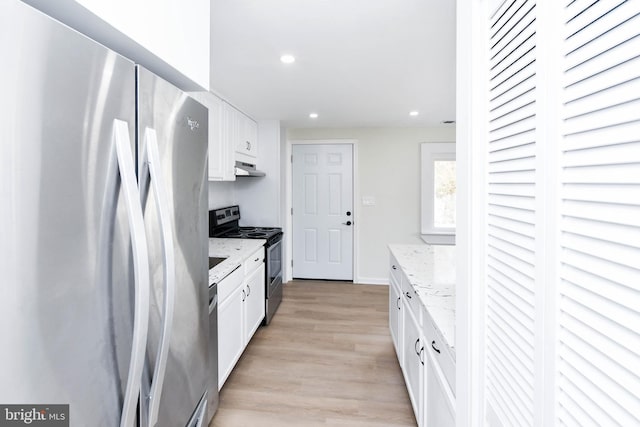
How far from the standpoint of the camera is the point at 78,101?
0.64 m

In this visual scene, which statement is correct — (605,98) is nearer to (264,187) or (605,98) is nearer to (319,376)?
(319,376)

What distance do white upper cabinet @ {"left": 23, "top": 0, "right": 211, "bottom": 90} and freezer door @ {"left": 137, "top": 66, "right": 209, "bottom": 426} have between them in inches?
4.6

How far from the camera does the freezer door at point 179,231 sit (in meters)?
0.87

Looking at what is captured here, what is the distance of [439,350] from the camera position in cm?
128

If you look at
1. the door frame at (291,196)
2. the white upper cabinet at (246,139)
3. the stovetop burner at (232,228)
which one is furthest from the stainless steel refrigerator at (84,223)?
the door frame at (291,196)

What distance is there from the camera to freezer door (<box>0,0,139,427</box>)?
0.51m

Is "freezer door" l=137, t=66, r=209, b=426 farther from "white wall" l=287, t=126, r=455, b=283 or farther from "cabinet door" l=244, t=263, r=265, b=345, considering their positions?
"white wall" l=287, t=126, r=455, b=283

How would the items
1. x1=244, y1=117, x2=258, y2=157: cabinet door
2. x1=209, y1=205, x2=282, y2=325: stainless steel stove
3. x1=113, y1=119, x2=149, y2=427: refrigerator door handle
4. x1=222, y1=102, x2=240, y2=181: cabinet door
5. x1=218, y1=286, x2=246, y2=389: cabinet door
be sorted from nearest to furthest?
x1=113, y1=119, x2=149, y2=427: refrigerator door handle
x1=218, y1=286, x2=246, y2=389: cabinet door
x1=222, y1=102, x2=240, y2=181: cabinet door
x1=209, y1=205, x2=282, y2=325: stainless steel stove
x1=244, y1=117, x2=258, y2=157: cabinet door

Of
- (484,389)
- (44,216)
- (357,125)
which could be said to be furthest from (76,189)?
(357,125)

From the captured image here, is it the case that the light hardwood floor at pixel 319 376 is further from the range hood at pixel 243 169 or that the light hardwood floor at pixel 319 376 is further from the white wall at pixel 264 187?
the range hood at pixel 243 169

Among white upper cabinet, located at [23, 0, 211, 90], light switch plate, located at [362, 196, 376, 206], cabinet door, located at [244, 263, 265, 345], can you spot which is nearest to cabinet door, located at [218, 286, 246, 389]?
cabinet door, located at [244, 263, 265, 345]

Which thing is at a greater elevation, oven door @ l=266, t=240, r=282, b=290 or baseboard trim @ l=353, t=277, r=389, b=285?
oven door @ l=266, t=240, r=282, b=290

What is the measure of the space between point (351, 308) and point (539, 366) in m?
3.23

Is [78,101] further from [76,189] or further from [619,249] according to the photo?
[619,249]
